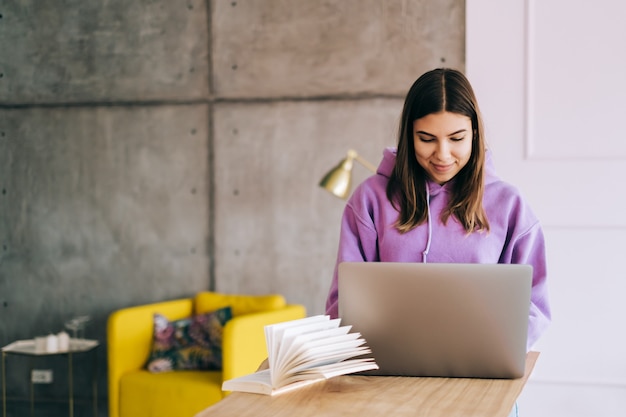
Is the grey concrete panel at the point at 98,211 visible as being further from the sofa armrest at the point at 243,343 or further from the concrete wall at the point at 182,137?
the sofa armrest at the point at 243,343

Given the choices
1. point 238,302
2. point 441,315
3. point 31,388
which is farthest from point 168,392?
point 441,315

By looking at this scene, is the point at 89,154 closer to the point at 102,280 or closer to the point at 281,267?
the point at 102,280

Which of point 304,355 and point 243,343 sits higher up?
point 304,355

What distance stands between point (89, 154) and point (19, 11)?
937mm

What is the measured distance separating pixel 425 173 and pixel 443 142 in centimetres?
13

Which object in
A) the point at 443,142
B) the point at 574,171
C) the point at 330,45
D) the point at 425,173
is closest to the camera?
the point at 443,142

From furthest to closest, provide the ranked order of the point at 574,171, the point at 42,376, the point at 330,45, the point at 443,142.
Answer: the point at 42,376
the point at 330,45
the point at 574,171
the point at 443,142

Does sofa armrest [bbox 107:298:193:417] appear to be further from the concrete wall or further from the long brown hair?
the long brown hair

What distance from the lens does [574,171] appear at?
11.6 ft

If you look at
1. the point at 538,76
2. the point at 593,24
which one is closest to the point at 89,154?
the point at 538,76

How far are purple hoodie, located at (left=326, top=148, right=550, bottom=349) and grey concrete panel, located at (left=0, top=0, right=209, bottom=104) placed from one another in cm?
257

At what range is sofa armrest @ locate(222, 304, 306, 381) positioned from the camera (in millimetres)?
3482

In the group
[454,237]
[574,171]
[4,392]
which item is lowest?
[4,392]

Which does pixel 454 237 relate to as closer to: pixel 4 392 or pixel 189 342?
pixel 189 342
